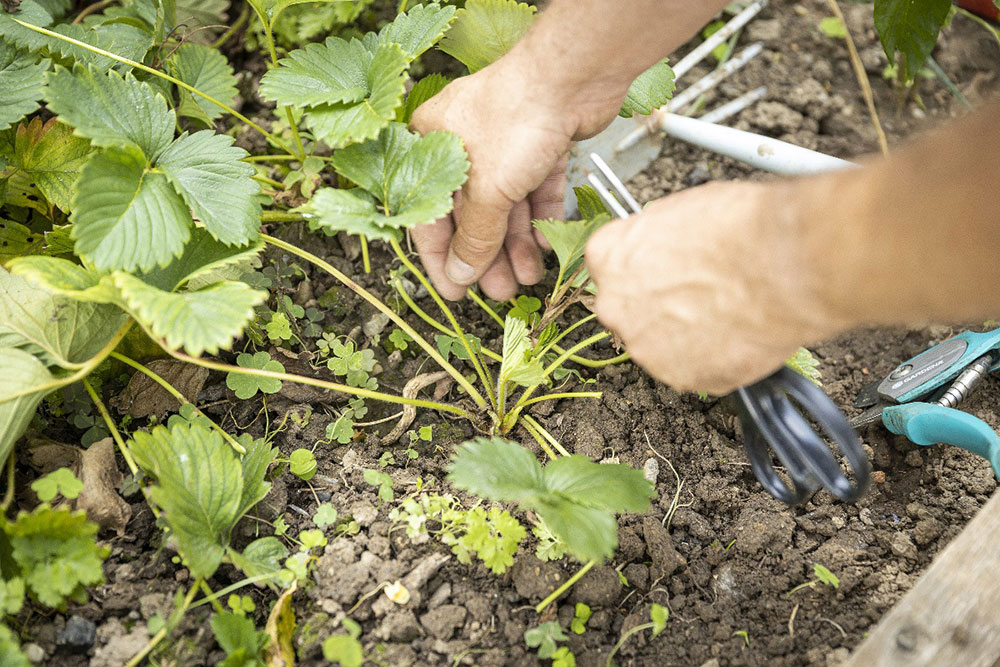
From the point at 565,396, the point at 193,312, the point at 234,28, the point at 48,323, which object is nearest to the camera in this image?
the point at 193,312

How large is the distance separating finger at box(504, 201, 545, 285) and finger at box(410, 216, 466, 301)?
0.11m

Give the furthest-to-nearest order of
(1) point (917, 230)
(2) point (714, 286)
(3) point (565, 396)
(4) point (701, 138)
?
(4) point (701, 138)
(3) point (565, 396)
(2) point (714, 286)
(1) point (917, 230)

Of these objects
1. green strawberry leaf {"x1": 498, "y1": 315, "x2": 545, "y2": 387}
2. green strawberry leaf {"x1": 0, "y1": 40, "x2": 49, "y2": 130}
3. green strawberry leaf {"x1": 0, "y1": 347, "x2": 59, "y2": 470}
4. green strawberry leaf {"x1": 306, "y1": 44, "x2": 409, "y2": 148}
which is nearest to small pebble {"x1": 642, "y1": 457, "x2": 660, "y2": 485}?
green strawberry leaf {"x1": 498, "y1": 315, "x2": 545, "y2": 387}

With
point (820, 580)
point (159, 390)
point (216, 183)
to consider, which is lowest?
point (820, 580)

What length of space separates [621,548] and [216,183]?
0.85 meters

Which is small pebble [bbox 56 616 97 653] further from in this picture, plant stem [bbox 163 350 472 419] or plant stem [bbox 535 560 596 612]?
plant stem [bbox 535 560 596 612]

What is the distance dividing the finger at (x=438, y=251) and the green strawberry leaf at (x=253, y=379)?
1.03 feet

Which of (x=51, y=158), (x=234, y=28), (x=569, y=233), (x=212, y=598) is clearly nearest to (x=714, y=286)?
(x=569, y=233)

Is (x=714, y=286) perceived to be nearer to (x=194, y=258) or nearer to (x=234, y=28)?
(x=194, y=258)

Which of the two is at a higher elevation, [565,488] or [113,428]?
[113,428]

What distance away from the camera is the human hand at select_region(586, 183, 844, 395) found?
0.87 metres

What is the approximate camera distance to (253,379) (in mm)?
1320

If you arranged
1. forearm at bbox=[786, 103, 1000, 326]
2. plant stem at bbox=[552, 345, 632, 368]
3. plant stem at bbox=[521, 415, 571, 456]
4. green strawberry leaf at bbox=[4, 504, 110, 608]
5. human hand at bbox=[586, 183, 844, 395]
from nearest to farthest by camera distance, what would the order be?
1. forearm at bbox=[786, 103, 1000, 326]
2. human hand at bbox=[586, 183, 844, 395]
3. green strawberry leaf at bbox=[4, 504, 110, 608]
4. plant stem at bbox=[521, 415, 571, 456]
5. plant stem at bbox=[552, 345, 632, 368]

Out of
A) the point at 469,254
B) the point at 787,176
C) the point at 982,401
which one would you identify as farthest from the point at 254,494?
the point at 982,401
